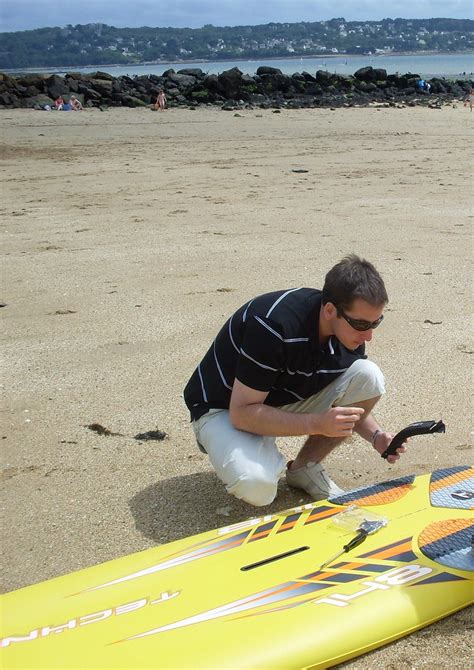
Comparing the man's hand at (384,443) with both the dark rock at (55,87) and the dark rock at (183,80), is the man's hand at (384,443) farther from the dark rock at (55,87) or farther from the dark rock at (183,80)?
the dark rock at (183,80)

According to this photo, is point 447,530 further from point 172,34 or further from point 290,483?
point 172,34

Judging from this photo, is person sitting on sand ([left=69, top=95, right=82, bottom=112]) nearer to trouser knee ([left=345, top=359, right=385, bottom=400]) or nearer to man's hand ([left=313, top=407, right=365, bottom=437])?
trouser knee ([left=345, top=359, right=385, bottom=400])

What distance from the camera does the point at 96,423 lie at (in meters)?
4.43

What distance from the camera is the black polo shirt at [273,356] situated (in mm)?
3084

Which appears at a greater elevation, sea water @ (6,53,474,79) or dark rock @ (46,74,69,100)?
sea water @ (6,53,474,79)

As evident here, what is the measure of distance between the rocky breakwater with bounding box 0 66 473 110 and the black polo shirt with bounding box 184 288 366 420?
2760 cm

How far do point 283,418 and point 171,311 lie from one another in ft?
10.2

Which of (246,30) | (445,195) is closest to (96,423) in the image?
(445,195)

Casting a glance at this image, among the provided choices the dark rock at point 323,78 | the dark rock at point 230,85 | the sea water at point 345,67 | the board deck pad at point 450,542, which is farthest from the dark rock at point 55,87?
the board deck pad at point 450,542

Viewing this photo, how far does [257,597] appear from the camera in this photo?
2670 mm

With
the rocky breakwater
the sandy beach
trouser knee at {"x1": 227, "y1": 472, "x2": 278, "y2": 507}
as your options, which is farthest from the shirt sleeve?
the rocky breakwater

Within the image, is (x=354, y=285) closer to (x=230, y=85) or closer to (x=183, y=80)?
(x=230, y=85)

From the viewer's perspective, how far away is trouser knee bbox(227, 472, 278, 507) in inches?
129

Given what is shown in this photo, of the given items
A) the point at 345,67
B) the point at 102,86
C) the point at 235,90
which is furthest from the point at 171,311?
the point at 345,67
